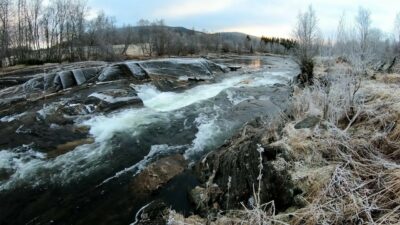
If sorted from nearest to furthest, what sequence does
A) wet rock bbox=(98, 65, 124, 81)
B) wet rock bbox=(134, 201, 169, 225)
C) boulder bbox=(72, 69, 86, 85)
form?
1. wet rock bbox=(134, 201, 169, 225)
2. boulder bbox=(72, 69, 86, 85)
3. wet rock bbox=(98, 65, 124, 81)

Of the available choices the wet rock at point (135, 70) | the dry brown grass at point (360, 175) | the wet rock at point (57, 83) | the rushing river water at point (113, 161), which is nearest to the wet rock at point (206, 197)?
the rushing river water at point (113, 161)

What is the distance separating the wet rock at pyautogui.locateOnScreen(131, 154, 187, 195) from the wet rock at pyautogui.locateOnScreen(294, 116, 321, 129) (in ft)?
9.03

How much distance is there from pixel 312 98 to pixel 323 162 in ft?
10.4

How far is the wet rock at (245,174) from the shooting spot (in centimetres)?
458

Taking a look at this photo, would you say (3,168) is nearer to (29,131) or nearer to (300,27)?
(29,131)

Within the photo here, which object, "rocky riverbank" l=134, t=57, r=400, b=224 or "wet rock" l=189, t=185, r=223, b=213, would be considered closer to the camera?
"rocky riverbank" l=134, t=57, r=400, b=224

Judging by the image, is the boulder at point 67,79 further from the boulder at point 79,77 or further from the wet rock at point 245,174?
the wet rock at point 245,174

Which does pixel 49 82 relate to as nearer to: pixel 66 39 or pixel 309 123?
pixel 309 123

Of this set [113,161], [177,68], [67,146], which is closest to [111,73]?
[177,68]

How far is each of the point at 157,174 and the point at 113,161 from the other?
1493 mm

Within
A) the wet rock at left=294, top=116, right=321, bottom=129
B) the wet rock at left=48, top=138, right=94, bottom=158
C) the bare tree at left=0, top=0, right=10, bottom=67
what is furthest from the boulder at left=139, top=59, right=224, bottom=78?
the bare tree at left=0, top=0, right=10, bottom=67

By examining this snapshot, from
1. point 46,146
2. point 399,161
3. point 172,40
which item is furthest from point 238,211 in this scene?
point 172,40

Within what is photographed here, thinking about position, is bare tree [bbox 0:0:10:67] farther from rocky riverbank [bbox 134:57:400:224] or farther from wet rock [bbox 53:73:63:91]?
rocky riverbank [bbox 134:57:400:224]

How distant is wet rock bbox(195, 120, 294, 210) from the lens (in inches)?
180
